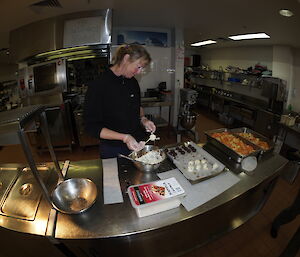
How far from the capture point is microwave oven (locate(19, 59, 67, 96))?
2.89 meters

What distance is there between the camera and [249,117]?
4.17 metres

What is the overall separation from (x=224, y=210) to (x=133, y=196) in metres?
0.87

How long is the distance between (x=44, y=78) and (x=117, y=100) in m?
2.36

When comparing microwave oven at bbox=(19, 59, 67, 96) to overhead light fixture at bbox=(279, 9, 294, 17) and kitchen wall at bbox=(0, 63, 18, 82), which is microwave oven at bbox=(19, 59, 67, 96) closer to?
kitchen wall at bbox=(0, 63, 18, 82)

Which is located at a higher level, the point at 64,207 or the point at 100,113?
the point at 100,113

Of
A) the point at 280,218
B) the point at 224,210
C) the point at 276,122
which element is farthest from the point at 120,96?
the point at 276,122

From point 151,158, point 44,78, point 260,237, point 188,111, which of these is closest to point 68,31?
point 44,78

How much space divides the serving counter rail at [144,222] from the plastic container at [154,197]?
38mm

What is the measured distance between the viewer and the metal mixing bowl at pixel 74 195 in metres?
1.00

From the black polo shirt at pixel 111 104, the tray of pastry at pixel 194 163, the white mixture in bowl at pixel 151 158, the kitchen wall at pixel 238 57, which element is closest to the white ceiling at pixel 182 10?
the black polo shirt at pixel 111 104

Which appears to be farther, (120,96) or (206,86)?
(206,86)

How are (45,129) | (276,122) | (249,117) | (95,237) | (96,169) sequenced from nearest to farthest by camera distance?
(95,237) < (45,129) < (96,169) < (276,122) < (249,117)

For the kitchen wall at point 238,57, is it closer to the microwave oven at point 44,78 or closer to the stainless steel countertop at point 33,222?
the microwave oven at point 44,78

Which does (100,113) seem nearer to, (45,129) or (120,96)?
(120,96)
